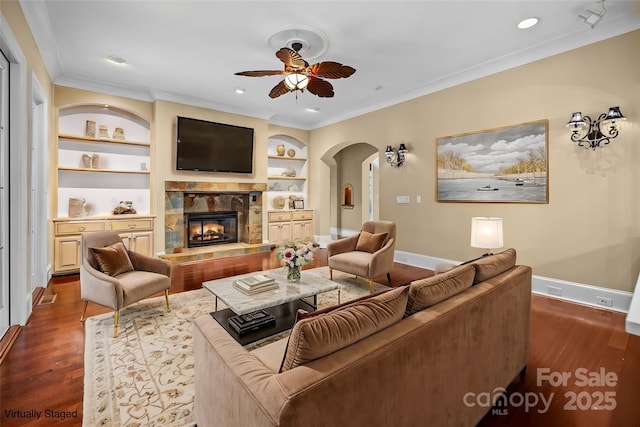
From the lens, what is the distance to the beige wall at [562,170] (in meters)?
3.17

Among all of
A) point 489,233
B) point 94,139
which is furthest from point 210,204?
point 489,233

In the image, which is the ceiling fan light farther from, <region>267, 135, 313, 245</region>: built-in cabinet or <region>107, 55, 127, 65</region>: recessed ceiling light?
<region>267, 135, 313, 245</region>: built-in cabinet

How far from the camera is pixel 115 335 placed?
2.67m

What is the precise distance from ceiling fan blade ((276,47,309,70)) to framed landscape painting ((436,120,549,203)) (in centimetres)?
279

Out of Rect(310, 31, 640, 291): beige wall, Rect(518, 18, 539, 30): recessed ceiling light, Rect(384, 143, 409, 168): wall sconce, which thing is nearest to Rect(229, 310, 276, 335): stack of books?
Rect(310, 31, 640, 291): beige wall

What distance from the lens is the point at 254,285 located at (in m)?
2.64

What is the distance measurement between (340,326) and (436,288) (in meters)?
0.66

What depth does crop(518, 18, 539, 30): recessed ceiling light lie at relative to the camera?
3146mm

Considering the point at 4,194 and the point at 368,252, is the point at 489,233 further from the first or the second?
the point at 4,194

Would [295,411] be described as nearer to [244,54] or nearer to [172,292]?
[172,292]

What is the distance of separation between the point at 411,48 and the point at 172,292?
14.4ft

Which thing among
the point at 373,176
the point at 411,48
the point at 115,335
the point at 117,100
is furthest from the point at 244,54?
the point at 373,176

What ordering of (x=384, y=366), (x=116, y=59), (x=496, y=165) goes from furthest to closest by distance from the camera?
(x=496, y=165), (x=116, y=59), (x=384, y=366)

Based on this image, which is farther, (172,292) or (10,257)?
(172,292)
